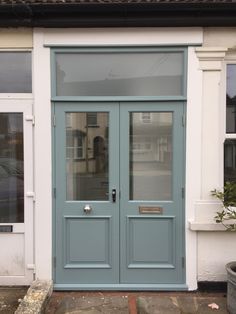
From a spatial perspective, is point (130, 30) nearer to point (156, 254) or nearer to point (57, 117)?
point (57, 117)

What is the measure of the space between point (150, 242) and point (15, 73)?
2.73 metres

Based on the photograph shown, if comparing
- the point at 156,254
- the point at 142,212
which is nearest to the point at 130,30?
the point at 142,212

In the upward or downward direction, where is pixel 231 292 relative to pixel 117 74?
downward

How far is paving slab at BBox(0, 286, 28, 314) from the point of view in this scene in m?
4.18

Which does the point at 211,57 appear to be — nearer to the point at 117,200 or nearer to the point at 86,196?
the point at 117,200

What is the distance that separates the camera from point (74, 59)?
4.61 meters

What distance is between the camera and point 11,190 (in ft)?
15.6

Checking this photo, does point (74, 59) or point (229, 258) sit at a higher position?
point (74, 59)

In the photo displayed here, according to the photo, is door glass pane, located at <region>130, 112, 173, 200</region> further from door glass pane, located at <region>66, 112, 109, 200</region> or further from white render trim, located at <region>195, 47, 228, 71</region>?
white render trim, located at <region>195, 47, 228, 71</region>

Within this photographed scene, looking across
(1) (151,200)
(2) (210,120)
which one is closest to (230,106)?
(2) (210,120)

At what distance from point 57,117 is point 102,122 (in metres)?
0.56

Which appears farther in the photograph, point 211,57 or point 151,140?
point 151,140

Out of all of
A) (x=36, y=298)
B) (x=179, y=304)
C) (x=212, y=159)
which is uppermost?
(x=212, y=159)

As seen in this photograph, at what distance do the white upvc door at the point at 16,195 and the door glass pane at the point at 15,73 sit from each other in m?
0.13
